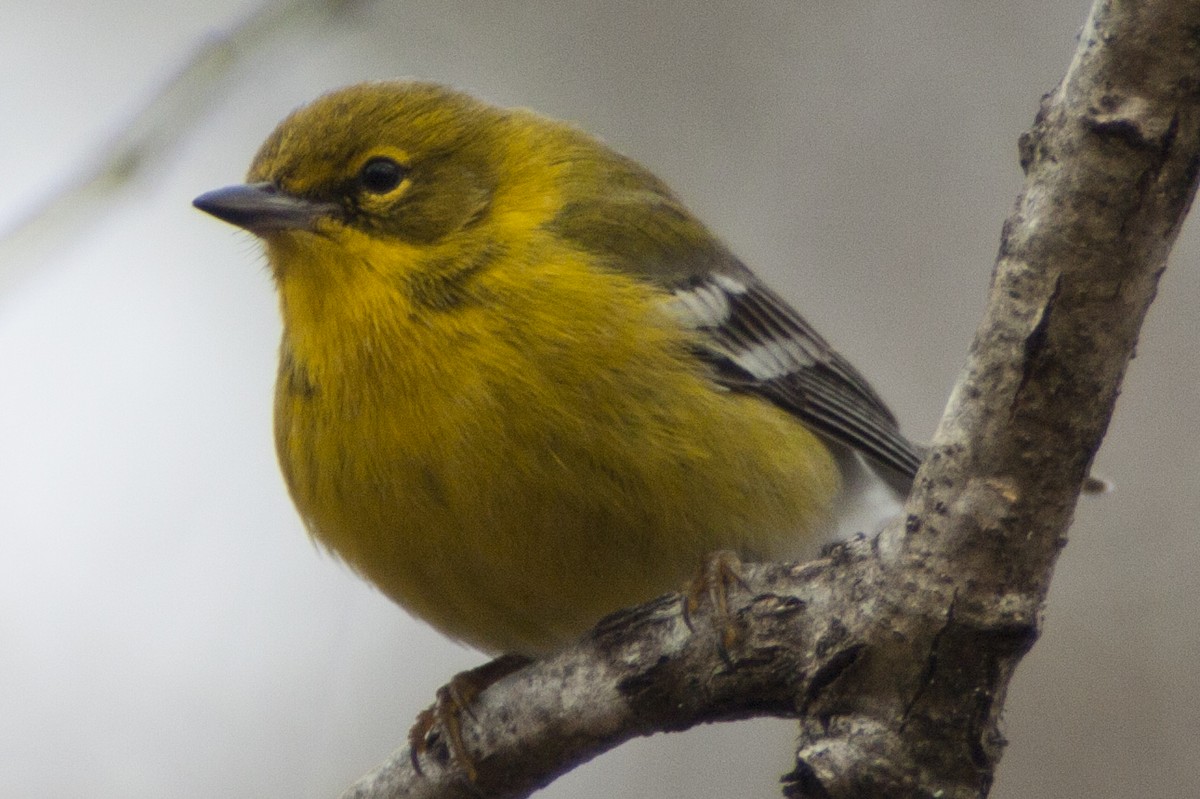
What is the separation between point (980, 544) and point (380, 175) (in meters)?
2.55

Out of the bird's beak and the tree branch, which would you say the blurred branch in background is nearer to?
the bird's beak

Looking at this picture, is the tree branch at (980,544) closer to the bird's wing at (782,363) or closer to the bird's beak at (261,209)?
the bird's wing at (782,363)

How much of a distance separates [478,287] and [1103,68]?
2172 millimetres

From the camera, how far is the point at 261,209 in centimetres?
457

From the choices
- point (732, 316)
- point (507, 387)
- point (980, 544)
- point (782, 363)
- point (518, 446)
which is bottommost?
point (980, 544)

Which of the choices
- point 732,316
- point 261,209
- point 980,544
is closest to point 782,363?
point 732,316

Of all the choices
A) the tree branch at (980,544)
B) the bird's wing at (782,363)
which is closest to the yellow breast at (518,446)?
the bird's wing at (782,363)

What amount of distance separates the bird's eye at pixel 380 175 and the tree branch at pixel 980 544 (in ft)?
5.93

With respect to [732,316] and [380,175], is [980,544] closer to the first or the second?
[732,316]

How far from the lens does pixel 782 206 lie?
27.3 ft

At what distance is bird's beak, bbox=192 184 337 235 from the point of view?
4.54 metres

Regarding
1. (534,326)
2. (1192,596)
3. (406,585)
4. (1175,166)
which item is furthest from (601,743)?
(1192,596)

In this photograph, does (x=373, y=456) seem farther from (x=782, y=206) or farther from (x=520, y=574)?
(x=782, y=206)

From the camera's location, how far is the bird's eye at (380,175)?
4.74 m
